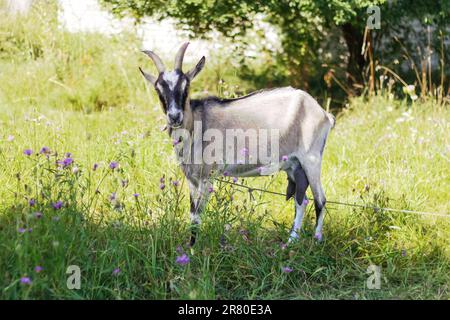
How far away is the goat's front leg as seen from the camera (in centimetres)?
424

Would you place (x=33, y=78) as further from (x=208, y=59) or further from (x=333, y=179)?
(x=333, y=179)

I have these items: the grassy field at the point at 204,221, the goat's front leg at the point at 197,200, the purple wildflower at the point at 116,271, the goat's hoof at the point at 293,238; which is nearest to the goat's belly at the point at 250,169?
the grassy field at the point at 204,221

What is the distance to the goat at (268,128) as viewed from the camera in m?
4.49

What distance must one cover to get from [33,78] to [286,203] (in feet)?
15.1

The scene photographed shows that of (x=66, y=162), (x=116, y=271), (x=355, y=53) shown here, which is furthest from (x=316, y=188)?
(x=355, y=53)

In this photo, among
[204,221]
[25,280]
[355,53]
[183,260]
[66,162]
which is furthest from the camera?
[355,53]

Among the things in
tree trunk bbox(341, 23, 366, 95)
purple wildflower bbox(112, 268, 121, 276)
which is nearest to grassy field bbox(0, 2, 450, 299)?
purple wildflower bbox(112, 268, 121, 276)

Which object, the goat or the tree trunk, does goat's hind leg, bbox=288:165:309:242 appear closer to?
the goat

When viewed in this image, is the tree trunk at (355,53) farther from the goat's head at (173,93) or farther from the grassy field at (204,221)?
the goat's head at (173,93)

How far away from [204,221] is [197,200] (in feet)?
0.72

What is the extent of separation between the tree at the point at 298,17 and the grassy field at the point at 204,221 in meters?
1.34

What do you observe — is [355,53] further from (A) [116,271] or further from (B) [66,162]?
(A) [116,271]

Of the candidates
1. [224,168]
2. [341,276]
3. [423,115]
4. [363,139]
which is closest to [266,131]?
[224,168]

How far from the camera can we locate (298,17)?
335 inches
